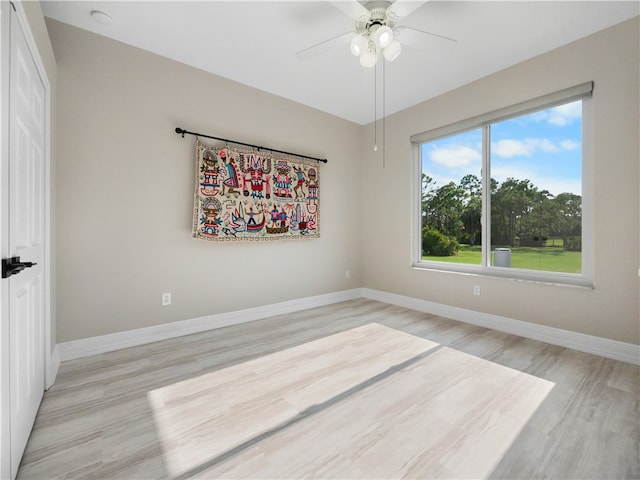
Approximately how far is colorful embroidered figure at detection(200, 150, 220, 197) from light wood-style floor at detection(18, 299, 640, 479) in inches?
56.9

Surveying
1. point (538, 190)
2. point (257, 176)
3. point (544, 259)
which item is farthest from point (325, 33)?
point (544, 259)

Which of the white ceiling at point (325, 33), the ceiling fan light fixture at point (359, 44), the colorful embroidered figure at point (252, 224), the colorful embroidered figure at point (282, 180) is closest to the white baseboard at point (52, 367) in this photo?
the colorful embroidered figure at point (252, 224)

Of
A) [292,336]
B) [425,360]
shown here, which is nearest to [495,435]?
[425,360]

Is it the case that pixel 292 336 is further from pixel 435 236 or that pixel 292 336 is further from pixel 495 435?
pixel 435 236

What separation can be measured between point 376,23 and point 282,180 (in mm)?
1823

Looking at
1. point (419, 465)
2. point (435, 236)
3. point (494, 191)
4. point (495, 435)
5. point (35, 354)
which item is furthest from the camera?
point (435, 236)

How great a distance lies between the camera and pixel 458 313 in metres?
3.35

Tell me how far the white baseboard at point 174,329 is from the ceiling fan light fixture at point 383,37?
2769 millimetres

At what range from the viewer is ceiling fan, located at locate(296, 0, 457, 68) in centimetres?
203

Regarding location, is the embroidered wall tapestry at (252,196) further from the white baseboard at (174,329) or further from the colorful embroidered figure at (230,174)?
the white baseboard at (174,329)

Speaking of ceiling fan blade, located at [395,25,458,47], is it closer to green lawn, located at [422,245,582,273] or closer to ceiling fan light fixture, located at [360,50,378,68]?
ceiling fan light fixture, located at [360,50,378,68]

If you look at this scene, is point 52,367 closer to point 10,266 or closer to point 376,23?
point 10,266

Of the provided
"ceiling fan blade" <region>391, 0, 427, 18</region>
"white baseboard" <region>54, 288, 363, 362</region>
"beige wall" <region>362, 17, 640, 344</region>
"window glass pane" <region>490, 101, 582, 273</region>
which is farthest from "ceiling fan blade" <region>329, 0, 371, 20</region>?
"white baseboard" <region>54, 288, 363, 362</region>

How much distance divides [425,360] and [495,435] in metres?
0.84
